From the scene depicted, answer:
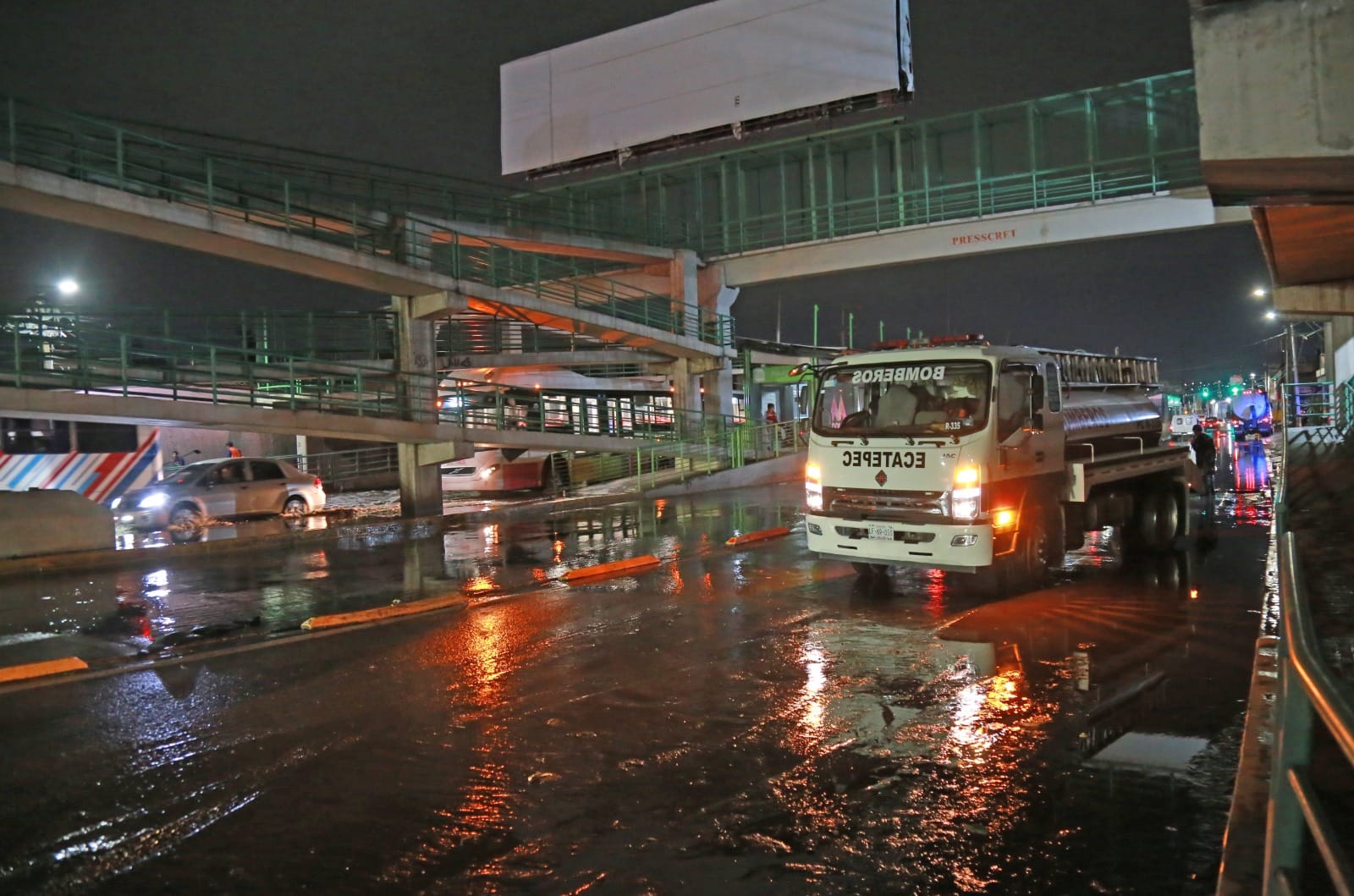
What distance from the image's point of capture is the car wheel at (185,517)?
19531 mm

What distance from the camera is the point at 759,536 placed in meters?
16.7

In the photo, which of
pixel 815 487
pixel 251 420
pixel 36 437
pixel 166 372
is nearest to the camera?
pixel 815 487

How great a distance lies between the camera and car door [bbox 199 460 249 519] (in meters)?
20.1

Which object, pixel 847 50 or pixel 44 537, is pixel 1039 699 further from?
pixel 847 50

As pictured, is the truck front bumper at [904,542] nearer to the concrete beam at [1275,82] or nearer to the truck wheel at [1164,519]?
the truck wheel at [1164,519]

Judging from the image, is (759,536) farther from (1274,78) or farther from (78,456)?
(78,456)

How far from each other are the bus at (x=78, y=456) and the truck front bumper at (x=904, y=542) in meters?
19.0

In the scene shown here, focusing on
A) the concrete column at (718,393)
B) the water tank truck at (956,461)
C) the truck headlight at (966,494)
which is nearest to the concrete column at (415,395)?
the concrete column at (718,393)

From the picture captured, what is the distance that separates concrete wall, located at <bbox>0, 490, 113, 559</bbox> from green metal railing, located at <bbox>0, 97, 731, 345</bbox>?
523 cm

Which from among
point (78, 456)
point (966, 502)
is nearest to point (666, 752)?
Answer: point (966, 502)

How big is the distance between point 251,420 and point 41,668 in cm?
1077

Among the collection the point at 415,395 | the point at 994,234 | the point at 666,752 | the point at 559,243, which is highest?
Answer: the point at 559,243

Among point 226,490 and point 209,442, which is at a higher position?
point 209,442

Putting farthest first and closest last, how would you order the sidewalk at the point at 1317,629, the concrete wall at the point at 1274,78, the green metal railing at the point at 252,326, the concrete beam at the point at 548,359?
the concrete beam at the point at 548,359 < the green metal railing at the point at 252,326 < the concrete wall at the point at 1274,78 < the sidewalk at the point at 1317,629
